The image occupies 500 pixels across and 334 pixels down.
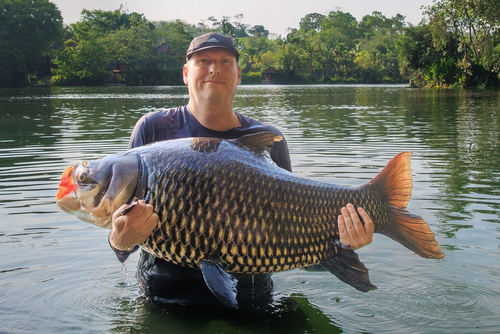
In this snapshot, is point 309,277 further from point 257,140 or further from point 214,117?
point 257,140

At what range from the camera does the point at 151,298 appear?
4668mm

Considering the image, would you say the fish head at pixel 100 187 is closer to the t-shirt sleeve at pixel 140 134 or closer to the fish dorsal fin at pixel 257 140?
the fish dorsal fin at pixel 257 140

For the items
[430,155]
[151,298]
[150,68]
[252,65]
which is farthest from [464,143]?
[252,65]

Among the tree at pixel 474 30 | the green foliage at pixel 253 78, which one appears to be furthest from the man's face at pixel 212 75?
the green foliage at pixel 253 78

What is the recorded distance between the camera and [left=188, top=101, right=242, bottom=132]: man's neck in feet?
14.1

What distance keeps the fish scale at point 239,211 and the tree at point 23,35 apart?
84.0m

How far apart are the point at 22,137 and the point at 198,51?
13.7 m

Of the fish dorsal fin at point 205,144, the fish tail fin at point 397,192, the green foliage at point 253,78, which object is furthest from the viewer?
the green foliage at point 253,78

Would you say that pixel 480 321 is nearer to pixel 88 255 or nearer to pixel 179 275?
pixel 179 275

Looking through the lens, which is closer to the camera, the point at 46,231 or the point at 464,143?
the point at 46,231

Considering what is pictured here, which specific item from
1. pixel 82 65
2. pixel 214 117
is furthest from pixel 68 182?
pixel 82 65

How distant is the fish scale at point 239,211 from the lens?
311 cm

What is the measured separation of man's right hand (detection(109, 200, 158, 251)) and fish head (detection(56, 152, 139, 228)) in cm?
9

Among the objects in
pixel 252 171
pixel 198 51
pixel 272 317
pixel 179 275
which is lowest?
pixel 272 317
